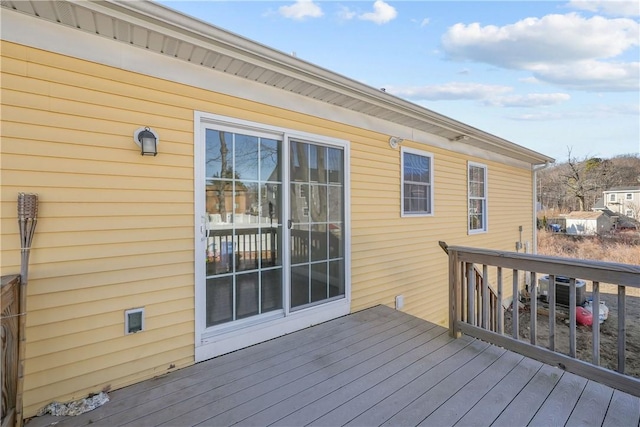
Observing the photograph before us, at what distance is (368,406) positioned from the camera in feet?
6.00

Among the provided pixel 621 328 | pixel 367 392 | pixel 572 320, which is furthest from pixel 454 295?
pixel 367 392

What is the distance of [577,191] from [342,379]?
32.2 meters

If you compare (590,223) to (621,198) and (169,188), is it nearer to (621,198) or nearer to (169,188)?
(621,198)

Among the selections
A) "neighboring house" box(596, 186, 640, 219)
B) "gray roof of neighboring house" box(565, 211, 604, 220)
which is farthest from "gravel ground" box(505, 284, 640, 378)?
"neighboring house" box(596, 186, 640, 219)

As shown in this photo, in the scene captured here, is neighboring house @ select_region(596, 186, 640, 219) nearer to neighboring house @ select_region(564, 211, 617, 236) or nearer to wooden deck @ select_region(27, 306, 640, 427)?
neighboring house @ select_region(564, 211, 617, 236)

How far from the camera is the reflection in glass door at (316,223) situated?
3.05 m

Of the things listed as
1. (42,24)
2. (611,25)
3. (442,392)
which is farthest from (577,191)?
(42,24)

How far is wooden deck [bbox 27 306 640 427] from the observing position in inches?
67.4

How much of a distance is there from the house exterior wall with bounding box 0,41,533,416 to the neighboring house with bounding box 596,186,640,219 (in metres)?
33.0

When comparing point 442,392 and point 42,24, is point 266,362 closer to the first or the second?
point 442,392

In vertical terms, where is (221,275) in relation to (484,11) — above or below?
below

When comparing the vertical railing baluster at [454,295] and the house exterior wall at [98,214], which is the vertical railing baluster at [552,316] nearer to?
the vertical railing baluster at [454,295]

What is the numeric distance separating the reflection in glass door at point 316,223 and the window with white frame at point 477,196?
358 centimetres

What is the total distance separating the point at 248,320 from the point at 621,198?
121 feet
